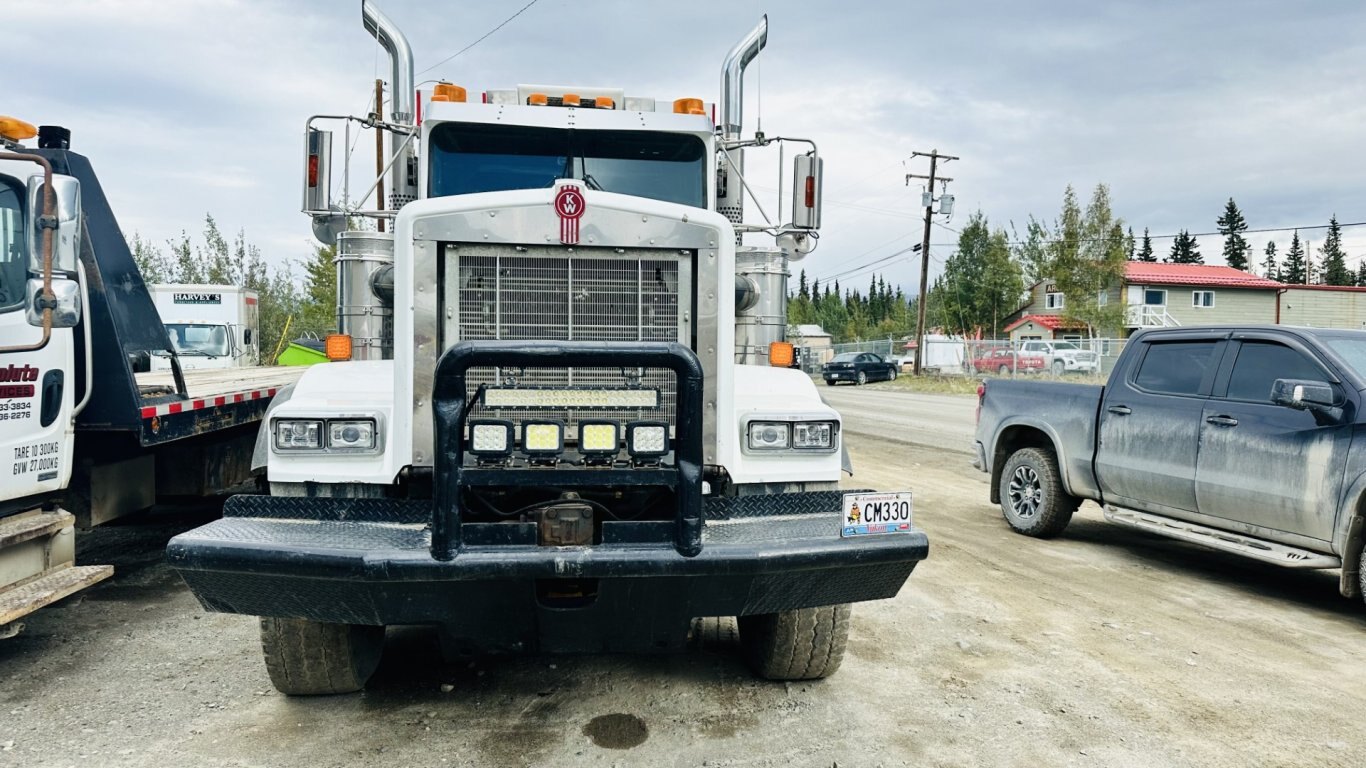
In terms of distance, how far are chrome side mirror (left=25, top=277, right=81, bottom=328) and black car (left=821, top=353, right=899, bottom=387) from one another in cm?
3681

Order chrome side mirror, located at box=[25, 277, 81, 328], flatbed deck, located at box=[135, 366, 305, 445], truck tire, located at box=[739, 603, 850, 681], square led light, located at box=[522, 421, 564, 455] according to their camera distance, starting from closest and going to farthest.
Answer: square led light, located at box=[522, 421, 564, 455] < truck tire, located at box=[739, 603, 850, 681] < chrome side mirror, located at box=[25, 277, 81, 328] < flatbed deck, located at box=[135, 366, 305, 445]

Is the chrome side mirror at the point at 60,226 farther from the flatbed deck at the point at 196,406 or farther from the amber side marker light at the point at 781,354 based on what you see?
the amber side marker light at the point at 781,354

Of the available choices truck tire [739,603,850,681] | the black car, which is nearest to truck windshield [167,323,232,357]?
truck tire [739,603,850,681]

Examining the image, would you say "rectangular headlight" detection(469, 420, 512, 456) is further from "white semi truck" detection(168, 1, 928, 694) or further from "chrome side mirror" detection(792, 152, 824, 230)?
"chrome side mirror" detection(792, 152, 824, 230)

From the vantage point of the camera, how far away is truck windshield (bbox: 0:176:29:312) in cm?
438

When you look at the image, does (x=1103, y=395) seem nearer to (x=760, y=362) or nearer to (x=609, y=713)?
(x=760, y=362)

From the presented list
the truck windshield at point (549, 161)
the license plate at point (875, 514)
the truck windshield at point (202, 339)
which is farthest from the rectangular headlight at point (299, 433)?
the truck windshield at point (202, 339)

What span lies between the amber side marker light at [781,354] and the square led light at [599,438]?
2283 mm

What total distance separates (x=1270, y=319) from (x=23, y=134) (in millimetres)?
58416

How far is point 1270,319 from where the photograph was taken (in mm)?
50375

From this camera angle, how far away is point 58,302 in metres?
4.23

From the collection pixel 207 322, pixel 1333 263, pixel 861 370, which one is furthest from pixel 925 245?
pixel 1333 263

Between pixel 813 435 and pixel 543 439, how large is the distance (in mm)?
1150

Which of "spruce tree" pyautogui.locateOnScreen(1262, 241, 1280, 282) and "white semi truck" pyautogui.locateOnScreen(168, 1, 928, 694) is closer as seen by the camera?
"white semi truck" pyautogui.locateOnScreen(168, 1, 928, 694)
